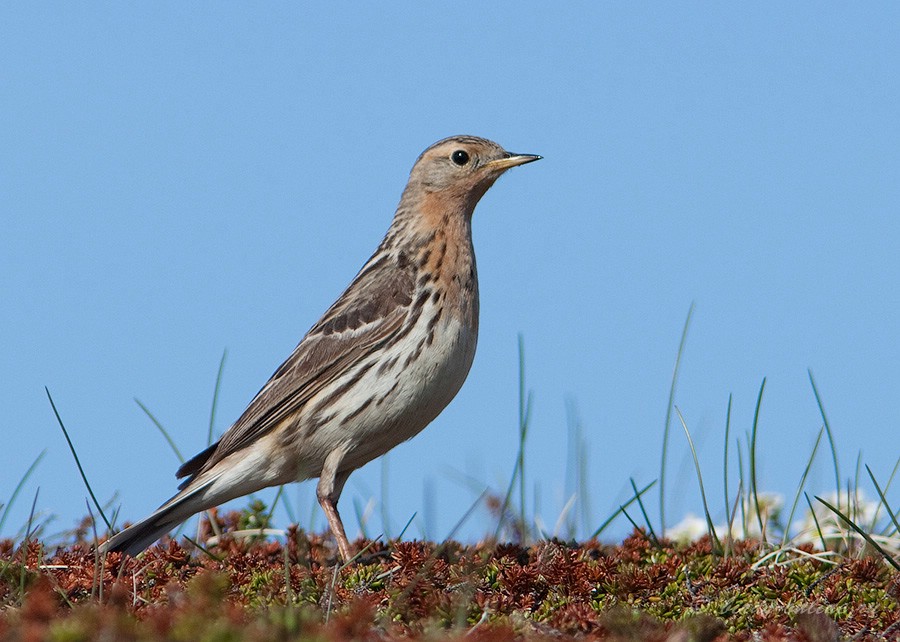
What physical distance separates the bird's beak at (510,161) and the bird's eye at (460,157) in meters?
0.20

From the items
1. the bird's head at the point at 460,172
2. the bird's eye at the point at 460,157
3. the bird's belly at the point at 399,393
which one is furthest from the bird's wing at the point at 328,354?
the bird's eye at the point at 460,157

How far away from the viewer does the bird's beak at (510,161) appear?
33.7 feet

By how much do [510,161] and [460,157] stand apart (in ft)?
1.50

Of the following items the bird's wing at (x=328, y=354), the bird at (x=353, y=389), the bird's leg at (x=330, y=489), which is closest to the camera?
the bird at (x=353, y=389)

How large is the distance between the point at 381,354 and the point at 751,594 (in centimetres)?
327

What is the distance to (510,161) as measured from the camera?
10266mm

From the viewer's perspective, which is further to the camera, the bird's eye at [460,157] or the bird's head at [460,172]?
the bird's eye at [460,157]

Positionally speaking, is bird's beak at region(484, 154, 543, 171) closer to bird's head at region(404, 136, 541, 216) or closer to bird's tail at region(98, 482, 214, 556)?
bird's head at region(404, 136, 541, 216)

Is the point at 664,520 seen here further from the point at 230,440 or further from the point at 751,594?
the point at 230,440

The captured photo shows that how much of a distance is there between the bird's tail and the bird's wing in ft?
0.77

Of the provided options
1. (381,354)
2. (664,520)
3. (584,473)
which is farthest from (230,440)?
(664,520)

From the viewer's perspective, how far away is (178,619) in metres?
4.64

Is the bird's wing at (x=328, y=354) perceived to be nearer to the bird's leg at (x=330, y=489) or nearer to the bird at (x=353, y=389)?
the bird at (x=353, y=389)

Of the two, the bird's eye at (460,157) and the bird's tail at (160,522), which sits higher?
the bird's eye at (460,157)
